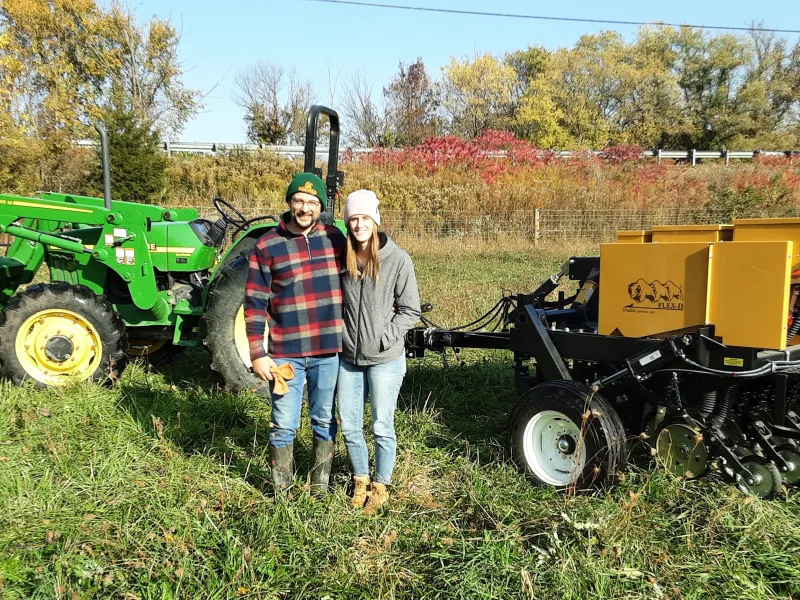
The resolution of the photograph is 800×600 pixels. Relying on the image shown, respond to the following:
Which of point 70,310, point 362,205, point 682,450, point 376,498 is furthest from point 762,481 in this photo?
point 70,310

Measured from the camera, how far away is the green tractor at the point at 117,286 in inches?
190

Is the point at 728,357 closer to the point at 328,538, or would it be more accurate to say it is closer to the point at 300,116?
the point at 328,538

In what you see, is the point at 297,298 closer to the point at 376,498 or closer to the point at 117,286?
the point at 376,498

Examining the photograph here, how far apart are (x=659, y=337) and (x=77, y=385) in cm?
394

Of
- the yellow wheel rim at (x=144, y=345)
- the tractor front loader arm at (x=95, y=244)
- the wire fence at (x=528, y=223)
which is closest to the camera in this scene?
the tractor front loader arm at (x=95, y=244)

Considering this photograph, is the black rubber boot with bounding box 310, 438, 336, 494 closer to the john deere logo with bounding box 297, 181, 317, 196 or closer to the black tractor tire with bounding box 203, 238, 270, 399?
the john deere logo with bounding box 297, 181, 317, 196

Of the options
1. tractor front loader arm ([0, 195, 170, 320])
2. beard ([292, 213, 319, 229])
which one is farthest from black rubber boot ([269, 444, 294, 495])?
tractor front loader arm ([0, 195, 170, 320])

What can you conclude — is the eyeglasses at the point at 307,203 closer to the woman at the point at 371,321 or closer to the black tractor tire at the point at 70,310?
the woman at the point at 371,321

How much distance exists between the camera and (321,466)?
3.28 meters

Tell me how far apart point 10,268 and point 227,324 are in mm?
2068

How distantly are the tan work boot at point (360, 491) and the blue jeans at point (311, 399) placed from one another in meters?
0.26

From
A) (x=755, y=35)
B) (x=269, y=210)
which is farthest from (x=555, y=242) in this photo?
(x=755, y=35)

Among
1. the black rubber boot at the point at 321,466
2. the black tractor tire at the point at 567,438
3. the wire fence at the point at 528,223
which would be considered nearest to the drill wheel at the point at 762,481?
the black tractor tire at the point at 567,438

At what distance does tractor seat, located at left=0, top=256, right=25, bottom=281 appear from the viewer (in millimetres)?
5367
